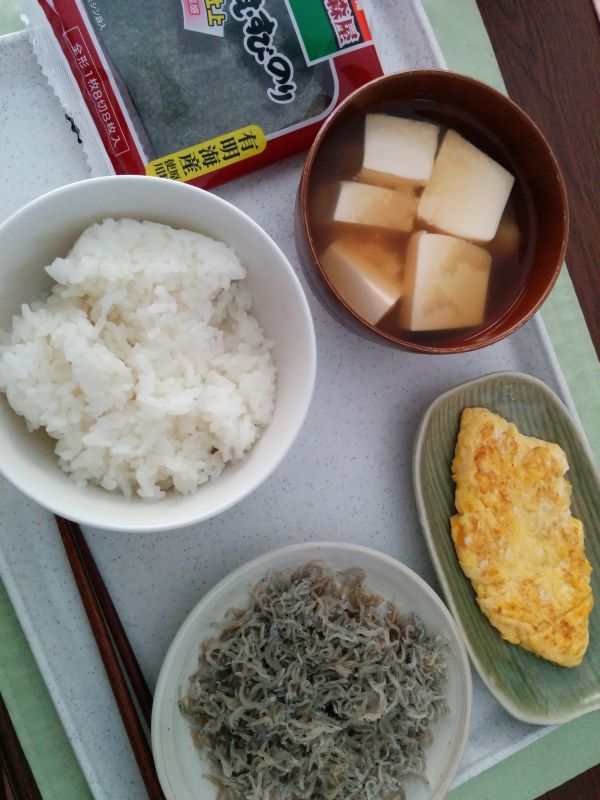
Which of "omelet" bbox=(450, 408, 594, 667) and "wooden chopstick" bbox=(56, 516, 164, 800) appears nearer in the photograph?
"wooden chopstick" bbox=(56, 516, 164, 800)

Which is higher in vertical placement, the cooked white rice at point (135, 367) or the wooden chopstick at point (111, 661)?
the cooked white rice at point (135, 367)

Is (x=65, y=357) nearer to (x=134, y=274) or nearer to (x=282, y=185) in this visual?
(x=134, y=274)

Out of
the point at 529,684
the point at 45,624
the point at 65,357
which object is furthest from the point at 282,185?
the point at 529,684

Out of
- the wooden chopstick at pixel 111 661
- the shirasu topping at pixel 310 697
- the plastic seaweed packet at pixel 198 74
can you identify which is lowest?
the shirasu topping at pixel 310 697

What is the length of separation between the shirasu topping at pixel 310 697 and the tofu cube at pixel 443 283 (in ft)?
1.96

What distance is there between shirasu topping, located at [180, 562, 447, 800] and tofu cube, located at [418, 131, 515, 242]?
0.81 metres

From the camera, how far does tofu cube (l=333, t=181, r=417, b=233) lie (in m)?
1.51

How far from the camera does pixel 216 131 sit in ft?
4.94

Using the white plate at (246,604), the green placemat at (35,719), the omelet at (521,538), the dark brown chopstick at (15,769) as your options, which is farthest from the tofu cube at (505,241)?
the dark brown chopstick at (15,769)

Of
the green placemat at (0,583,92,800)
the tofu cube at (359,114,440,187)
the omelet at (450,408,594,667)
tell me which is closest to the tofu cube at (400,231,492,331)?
the tofu cube at (359,114,440,187)

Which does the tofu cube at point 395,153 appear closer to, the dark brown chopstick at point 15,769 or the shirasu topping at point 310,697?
the shirasu topping at point 310,697

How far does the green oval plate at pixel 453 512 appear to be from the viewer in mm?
1608

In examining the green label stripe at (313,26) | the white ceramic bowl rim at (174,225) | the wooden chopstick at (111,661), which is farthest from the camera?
the green label stripe at (313,26)

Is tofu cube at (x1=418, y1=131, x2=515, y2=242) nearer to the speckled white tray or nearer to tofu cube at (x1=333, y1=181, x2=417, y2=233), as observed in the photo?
tofu cube at (x1=333, y1=181, x2=417, y2=233)
